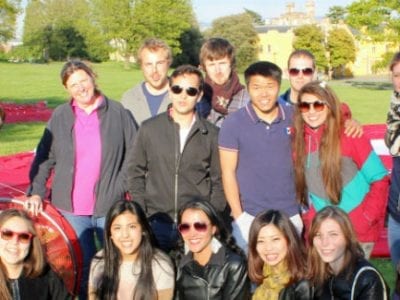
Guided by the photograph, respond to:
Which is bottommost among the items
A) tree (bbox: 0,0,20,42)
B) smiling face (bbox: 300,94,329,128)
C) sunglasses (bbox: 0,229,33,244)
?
sunglasses (bbox: 0,229,33,244)

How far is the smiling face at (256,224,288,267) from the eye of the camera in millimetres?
4211

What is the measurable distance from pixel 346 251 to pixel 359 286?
24 centimetres

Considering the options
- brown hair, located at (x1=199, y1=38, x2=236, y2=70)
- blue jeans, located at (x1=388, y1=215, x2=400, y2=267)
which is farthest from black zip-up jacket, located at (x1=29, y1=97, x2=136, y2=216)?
blue jeans, located at (x1=388, y1=215, x2=400, y2=267)

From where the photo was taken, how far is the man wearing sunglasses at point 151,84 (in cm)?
545

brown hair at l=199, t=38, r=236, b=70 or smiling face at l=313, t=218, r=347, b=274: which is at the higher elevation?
brown hair at l=199, t=38, r=236, b=70

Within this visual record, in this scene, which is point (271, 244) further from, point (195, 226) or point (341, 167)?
point (341, 167)

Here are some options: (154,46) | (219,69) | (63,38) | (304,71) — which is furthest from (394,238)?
(63,38)

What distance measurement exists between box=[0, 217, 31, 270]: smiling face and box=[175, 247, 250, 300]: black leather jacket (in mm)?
1015

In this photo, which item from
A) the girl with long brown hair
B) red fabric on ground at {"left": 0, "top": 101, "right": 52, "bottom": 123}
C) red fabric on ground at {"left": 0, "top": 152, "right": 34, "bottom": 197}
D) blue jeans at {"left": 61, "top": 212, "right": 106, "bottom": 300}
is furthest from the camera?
red fabric on ground at {"left": 0, "top": 101, "right": 52, "bottom": 123}

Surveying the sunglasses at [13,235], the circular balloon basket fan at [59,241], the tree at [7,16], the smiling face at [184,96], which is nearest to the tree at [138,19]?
the tree at [7,16]

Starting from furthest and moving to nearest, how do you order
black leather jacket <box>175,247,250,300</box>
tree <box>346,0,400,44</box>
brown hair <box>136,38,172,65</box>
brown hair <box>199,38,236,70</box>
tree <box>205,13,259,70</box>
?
tree <box>205,13,259,70</box> → tree <box>346,0,400,44</box> → brown hair <box>136,38,172,65</box> → brown hair <box>199,38,236,70</box> → black leather jacket <box>175,247,250,300</box>

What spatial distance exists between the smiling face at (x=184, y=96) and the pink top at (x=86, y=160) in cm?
68

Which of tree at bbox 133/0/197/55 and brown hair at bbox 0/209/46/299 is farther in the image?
tree at bbox 133/0/197/55

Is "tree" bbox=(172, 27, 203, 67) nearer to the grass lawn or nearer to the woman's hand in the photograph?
the grass lawn
